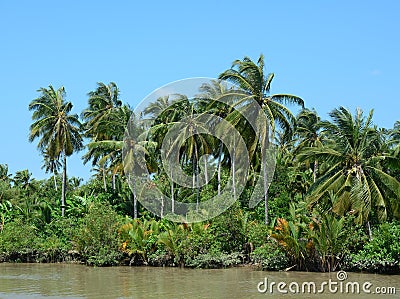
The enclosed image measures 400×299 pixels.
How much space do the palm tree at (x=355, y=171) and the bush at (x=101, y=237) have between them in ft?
33.6

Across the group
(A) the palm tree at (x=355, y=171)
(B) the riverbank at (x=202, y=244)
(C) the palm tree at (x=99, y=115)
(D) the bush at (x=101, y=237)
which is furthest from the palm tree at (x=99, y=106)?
(A) the palm tree at (x=355, y=171)

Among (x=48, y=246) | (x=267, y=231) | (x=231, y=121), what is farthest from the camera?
(x=48, y=246)

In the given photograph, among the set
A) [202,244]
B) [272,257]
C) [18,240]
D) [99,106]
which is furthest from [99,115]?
[272,257]

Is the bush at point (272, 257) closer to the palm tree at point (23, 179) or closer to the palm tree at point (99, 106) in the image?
the palm tree at point (99, 106)

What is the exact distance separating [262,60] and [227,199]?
705cm

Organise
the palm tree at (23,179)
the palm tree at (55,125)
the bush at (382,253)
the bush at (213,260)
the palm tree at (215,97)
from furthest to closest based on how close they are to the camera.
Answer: the palm tree at (23,179) < the palm tree at (55,125) < the palm tree at (215,97) < the bush at (213,260) < the bush at (382,253)

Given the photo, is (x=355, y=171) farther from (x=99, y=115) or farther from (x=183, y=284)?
(x=99, y=115)

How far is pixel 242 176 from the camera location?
3347 centimetres

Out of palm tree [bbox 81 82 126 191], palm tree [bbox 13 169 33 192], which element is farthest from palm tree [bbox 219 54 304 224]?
palm tree [bbox 13 169 33 192]

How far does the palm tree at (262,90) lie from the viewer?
25.9 m

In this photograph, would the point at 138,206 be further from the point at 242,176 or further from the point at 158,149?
the point at 242,176

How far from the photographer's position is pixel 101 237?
26859mm

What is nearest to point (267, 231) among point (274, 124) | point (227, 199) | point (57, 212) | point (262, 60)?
point (227, 199)

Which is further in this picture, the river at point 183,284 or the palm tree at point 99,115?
the palm tree at point 99,115
